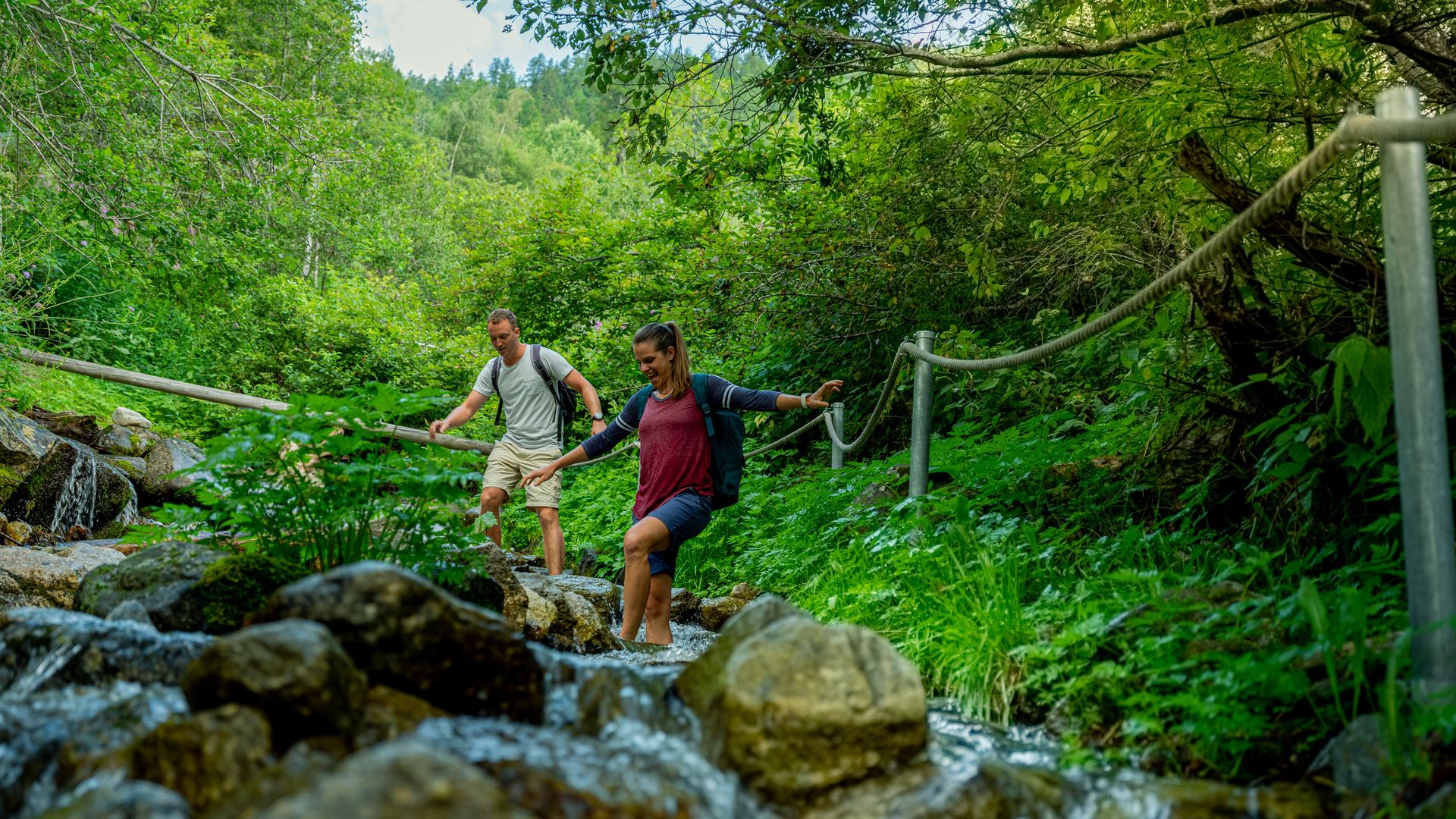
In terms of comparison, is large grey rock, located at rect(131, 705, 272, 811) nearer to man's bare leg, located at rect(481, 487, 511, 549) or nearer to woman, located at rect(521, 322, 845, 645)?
woman, located at rect(521, 322, 845, 645)

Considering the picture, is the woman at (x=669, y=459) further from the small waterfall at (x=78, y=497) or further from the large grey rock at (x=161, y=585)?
the small waterfall at (x=78, y=497)

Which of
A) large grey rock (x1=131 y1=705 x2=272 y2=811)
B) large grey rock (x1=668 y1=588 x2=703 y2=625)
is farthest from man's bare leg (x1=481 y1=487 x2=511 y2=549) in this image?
large grey rock (x1=131 y1=705 x2=272 y2=811)

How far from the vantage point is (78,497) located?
1002cm

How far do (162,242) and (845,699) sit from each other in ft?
37.2

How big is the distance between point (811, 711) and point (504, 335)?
534 centimetres

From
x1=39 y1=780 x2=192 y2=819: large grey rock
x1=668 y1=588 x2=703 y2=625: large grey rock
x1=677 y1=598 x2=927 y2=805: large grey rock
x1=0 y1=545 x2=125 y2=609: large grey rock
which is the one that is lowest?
x1=668 y1=588 x2=703 y2=625: large grey rock

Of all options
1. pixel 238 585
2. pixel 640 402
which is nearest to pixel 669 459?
pixel 640 402

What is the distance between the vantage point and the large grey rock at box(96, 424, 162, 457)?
487 inches

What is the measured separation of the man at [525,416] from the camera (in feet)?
24.4

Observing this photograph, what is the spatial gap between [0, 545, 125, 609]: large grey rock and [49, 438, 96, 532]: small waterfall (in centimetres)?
353

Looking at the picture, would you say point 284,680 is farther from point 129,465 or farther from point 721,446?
point 129,465

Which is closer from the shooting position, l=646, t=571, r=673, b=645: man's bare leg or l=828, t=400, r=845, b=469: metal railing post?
l=646, t=571, r=673, b=645: man's bare leg

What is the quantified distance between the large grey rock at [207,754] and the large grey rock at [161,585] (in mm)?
1489

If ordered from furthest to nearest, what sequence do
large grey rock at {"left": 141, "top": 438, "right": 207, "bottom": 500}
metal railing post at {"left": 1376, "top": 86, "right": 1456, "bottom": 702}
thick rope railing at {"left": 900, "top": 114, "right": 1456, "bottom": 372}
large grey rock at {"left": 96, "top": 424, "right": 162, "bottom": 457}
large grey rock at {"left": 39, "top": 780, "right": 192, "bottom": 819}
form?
large grey rock at {"left": 96, "top": 424, "right": 162, "bottom": 457} < large grey rock at {"left": 141, "top": 438, "right": 207, "bottom": 500} < thick rope railing at {"left": 900, "top": 114, "right": 1456, "bottom": 372} < metal railing post at {"left": 1376, "top": 86, "right": 1456, "bottom": 702} < large grey rock at {"left": 39, "top": 780, "right": 192, "bottom": 819}
